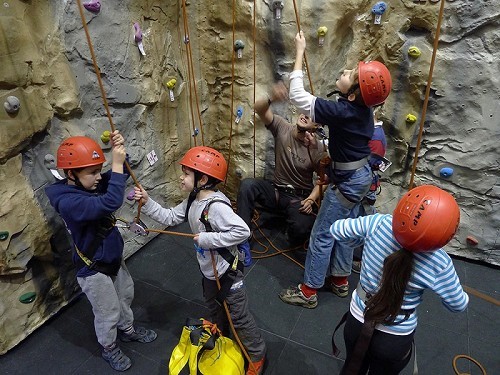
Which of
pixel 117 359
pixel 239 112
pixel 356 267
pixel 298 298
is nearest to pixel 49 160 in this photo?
pixel 117 359

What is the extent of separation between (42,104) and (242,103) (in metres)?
1.69

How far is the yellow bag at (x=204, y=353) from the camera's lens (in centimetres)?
194

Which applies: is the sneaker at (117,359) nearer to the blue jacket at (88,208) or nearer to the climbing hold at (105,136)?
the blue jacket at (88,208)

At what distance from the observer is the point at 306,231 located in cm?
313

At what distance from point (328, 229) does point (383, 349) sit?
1025 mm

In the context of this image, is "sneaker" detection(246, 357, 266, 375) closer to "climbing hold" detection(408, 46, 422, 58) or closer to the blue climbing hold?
"climbing hold" detection(408, 46, 422, 58)

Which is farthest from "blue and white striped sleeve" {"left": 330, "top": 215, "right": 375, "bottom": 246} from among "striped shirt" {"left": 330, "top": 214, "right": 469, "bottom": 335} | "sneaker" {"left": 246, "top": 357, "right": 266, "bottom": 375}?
"sneaker" {"left": 246, "top": 357, "right": 266, "bottom": 375}

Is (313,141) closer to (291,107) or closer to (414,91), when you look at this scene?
(291,107)

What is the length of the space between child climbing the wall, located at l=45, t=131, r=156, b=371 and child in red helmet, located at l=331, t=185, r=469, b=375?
1.14 metres

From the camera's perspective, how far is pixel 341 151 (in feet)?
7.27

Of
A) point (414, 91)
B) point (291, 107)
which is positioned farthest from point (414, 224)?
point (291, 107)

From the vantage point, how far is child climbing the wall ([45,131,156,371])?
1852 mm

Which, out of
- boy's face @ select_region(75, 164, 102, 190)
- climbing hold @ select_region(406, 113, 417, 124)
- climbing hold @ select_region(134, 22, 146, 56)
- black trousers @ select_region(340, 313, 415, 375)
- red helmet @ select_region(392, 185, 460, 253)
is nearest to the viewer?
red helmet @ select_region(392, 185, 460, 253)

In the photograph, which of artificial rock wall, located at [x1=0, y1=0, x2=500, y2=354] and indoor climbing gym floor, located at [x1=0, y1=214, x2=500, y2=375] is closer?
artificial rock wall, located at [x1=0, y1=0, x2=500, y2=354]
